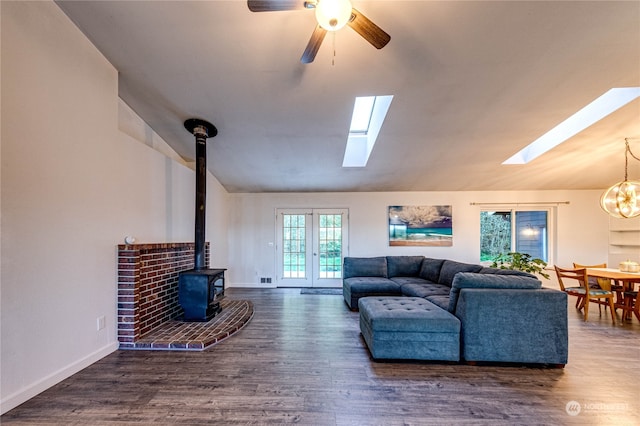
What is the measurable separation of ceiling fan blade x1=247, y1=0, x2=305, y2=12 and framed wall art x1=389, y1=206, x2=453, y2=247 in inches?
198

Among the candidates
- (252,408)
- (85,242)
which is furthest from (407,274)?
(85,242)

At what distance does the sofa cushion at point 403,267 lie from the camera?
17.2ft

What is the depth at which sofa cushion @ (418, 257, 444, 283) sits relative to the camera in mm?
4730

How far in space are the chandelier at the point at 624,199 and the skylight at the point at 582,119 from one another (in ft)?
3.04

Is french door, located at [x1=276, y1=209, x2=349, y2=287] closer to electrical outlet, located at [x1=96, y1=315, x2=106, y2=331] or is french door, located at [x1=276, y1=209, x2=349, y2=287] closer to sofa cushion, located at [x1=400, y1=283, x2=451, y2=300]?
sofa cushion, located at [x1=400, y1=283, x2=451, y2=300]

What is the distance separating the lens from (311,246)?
→ 6.25 m

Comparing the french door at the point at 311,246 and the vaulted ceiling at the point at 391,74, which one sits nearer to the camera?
the vaulted ceiling at the point at 391,74

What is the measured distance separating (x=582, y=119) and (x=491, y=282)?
3.15 metres

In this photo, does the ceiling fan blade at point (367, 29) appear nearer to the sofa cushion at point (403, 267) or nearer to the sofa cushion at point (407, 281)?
the sofa cushion at point (407, 281)

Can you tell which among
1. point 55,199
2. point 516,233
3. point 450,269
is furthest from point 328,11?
point 516,233

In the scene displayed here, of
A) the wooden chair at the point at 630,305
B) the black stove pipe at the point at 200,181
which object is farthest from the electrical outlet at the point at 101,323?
the wooden chair at the point at 630,305

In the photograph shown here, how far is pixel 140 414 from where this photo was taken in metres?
1.89

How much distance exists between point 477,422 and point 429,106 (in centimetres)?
321

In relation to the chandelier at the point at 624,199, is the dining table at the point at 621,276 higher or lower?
lower
